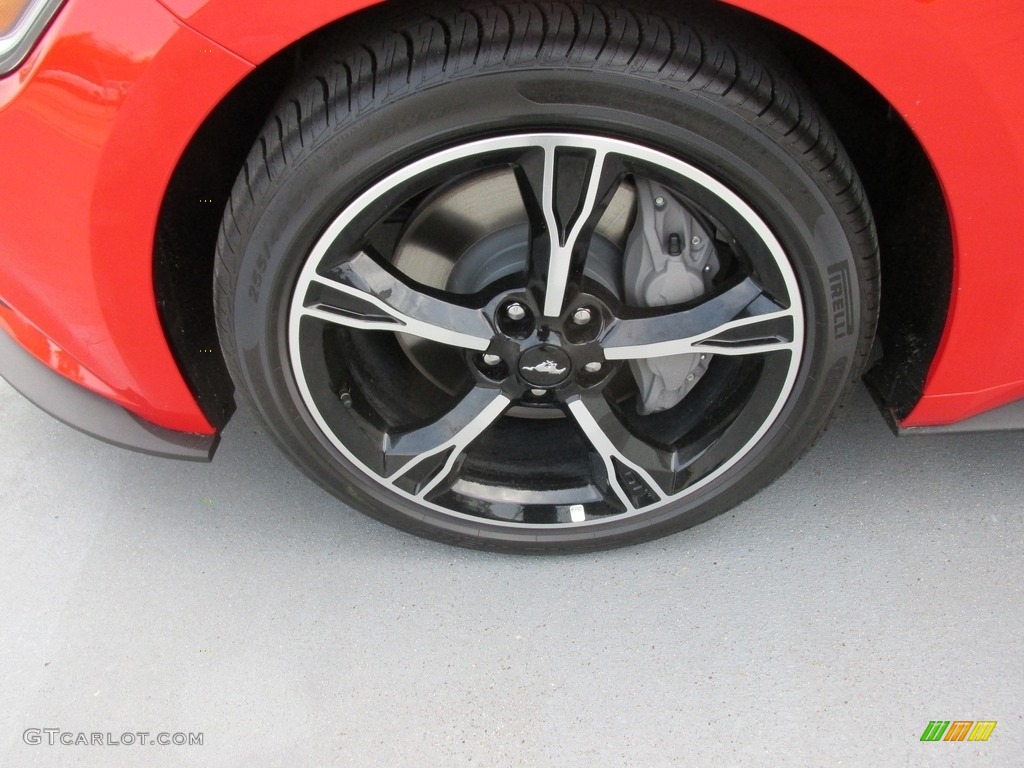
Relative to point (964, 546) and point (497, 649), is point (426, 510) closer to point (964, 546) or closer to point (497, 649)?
point (497, 649)

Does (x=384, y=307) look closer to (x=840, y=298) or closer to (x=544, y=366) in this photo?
(x=544, y=366)

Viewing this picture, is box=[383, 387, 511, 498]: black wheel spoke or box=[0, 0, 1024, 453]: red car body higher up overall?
box=[0, 0, 1024, 453]: red car body

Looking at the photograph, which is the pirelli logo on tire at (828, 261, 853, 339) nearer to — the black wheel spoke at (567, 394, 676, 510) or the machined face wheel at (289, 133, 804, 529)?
the machined face wheel at (289, 133, 804, 529)

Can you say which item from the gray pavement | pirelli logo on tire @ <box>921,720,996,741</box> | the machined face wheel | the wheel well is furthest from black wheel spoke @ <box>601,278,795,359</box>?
pirelli logo on tire @ <box>921,720,996,741</box>

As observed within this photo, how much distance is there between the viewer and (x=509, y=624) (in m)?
1.31

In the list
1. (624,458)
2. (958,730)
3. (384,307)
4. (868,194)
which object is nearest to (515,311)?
(384,307)

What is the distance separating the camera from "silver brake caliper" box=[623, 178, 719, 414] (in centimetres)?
112

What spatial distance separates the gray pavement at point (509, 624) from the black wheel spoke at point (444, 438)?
0.24 metres

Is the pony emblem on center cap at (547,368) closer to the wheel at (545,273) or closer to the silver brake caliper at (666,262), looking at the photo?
the wheel at (545,273)

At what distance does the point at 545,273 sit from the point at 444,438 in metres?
0.33

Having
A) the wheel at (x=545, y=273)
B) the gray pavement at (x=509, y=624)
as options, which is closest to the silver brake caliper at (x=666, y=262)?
the wheel at (x=545, y=273)

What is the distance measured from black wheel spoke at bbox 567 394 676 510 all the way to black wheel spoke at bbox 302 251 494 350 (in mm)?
206

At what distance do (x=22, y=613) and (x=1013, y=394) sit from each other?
1.64 m

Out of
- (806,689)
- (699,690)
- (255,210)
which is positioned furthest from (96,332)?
(806,689)
